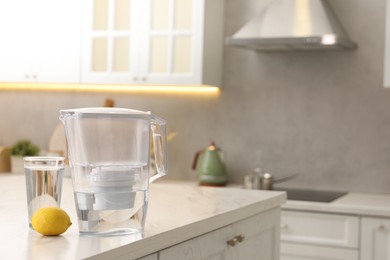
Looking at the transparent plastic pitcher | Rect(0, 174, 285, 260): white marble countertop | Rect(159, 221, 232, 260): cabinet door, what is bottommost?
Rect(159, 221, 232, 260): cabinet door

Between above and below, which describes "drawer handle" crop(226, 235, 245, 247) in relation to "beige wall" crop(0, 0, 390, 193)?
below

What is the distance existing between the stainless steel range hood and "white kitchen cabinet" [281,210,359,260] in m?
0.90

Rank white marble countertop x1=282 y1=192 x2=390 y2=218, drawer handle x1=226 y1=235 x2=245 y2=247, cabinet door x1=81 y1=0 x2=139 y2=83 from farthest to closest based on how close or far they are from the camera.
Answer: cabinet door x1=81 y1=0 x2=139 y2=83 → white marble countertop x1=282 y1=192 x2=390 y2=218 → drawer handle x1=226 y1=235 x2=245 y2=247

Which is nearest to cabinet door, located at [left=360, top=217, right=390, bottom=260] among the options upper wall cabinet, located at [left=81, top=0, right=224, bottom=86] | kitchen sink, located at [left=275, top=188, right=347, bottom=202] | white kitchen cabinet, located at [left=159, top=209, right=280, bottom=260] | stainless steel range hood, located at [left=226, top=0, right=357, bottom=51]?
kitchen sink, located at [left=275, top=188, right=347, bottom=202]

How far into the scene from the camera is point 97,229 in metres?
1.61

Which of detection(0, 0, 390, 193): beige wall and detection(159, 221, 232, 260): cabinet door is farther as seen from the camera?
detection(0, 0, 390, 193): beige wall

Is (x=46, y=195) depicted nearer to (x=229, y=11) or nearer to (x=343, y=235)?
(x=343, y=235)

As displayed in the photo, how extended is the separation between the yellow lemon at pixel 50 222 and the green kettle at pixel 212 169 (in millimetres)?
2694

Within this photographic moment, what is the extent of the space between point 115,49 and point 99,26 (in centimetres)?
A: 18

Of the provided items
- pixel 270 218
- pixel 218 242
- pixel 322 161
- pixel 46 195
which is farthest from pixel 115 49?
pixel 46 195

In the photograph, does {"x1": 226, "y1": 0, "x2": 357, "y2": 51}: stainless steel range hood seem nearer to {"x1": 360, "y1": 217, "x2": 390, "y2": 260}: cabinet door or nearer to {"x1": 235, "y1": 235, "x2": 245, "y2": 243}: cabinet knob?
{"x1": 360, "y1": 217, "x2": 390, "y2": 260}: cabinet door

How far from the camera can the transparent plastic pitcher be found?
1.61 meters

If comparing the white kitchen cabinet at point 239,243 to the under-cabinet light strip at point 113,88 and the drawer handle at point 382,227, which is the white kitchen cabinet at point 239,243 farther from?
the under-cabinet light strip at point 113,88

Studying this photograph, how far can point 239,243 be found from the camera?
7.45ft
